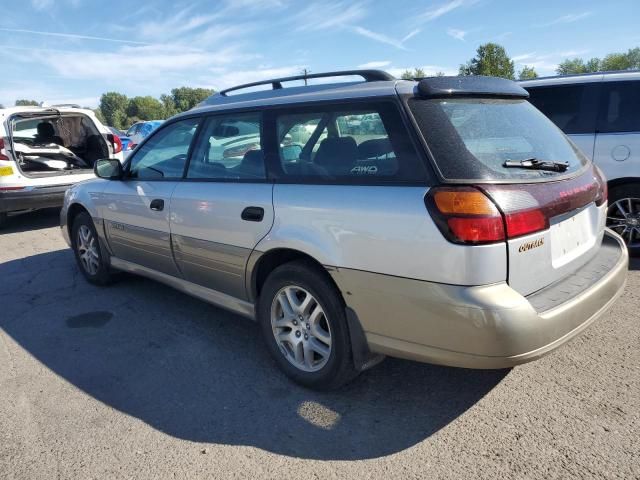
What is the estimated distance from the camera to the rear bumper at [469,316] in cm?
214

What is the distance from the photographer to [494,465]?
7.29 ft

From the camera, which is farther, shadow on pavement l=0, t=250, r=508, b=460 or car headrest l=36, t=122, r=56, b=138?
car headrest l=36, t=122, r=56, b=138

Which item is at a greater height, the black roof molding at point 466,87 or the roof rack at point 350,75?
the roof rack at point 350,75

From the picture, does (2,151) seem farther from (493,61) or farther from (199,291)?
(493,61)

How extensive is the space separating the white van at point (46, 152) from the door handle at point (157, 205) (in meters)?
4.73

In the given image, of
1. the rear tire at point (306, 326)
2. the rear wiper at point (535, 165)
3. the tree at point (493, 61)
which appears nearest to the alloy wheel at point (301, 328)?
the rear tire at point (306, 326)

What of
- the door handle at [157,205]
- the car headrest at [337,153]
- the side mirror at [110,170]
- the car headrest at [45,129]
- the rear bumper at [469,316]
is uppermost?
the car headrest at [45,129]

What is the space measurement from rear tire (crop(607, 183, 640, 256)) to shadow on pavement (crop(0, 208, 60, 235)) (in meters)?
8.05

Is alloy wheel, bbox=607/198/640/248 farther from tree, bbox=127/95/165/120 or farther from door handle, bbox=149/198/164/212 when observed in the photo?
tree, bbox=127/95/165/120

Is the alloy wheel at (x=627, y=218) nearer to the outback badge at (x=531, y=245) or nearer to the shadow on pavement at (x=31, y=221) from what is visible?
the outback badge at (x=531, y=245)

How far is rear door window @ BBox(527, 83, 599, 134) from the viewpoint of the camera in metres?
5.06

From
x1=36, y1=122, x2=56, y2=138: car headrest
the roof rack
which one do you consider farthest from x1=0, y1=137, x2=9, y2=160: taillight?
the roof rack

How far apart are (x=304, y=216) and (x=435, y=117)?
2.81 ft

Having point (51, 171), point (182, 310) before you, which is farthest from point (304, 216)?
point (51, 171)
